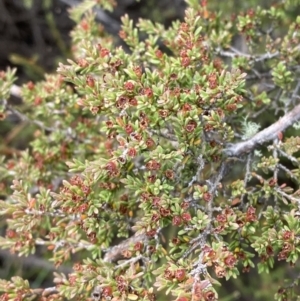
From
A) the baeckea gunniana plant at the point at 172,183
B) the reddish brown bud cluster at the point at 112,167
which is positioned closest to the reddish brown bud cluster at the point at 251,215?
the baeckea gunniana plant at the point at 172,183

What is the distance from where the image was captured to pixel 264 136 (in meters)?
1.81

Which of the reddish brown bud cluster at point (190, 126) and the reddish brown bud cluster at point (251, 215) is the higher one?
the reddish brown bud cluster at point (190, 126)

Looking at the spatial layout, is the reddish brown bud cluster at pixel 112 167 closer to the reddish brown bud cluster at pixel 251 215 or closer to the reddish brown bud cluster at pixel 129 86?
the reddish brown bud cluster at pixel 129 86

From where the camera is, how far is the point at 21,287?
1.75 metres

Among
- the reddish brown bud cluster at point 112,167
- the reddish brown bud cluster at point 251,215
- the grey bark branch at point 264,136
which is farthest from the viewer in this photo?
the grey bark branch at point 264,136

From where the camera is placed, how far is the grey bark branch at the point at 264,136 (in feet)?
5.92

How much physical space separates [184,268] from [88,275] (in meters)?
0.36

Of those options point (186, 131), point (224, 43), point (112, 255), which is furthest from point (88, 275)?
point (224, 43)

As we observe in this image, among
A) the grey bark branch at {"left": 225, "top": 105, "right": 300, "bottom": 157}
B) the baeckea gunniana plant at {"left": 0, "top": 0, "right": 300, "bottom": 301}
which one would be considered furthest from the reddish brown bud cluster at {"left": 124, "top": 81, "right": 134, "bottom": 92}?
the grey bark branch at {"left": 225, "top": 105, "right": 300, "bottom": 157}

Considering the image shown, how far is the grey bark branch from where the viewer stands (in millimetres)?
1805

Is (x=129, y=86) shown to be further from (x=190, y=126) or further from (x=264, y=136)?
(x=264, y=136)

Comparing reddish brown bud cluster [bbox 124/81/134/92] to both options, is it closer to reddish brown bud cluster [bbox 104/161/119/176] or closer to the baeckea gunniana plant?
the baeckea gunniana plant

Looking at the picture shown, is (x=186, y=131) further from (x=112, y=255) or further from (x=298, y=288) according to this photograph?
(x=298, y=288)

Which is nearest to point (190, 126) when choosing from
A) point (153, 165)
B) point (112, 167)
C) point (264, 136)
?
point (153, 165)
